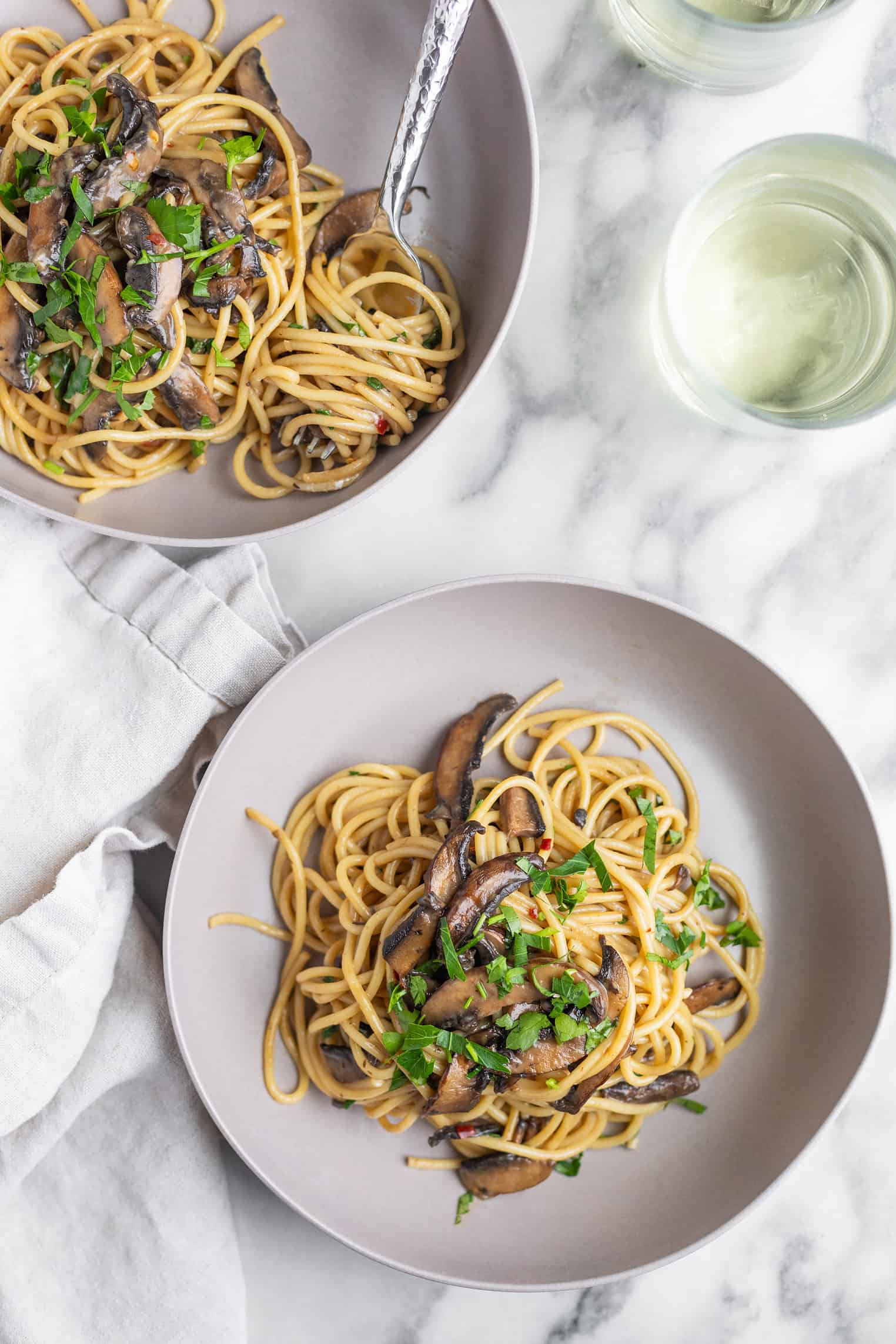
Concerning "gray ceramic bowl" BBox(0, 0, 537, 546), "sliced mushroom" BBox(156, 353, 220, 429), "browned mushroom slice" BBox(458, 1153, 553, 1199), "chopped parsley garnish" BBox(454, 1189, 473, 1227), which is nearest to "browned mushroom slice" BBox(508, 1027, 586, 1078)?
"browned mushroom slice" BBox(458, 1153, 553, 1199)

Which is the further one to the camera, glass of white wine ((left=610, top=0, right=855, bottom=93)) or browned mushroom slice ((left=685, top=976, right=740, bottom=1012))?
browned mushroom slice ((left=685, top=976, right=740, bottom=1012))

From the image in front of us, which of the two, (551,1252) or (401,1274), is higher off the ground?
(551,1252)

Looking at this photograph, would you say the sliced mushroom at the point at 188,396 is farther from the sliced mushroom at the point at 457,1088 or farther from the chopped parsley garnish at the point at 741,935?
Result: the chopped parsley garnish at the point at 741,935

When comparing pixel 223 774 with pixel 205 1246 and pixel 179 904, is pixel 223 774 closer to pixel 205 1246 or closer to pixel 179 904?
pixel 179 904

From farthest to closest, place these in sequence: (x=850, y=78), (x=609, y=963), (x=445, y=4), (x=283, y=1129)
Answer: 1. (x=850, y=78)
2. (x=283, y=1129)
3. (x=609, y=963)
4. (x=445, y=4)

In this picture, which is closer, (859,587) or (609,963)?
(609,963)

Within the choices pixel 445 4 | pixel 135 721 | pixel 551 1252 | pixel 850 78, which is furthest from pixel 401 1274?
pixel 850 78

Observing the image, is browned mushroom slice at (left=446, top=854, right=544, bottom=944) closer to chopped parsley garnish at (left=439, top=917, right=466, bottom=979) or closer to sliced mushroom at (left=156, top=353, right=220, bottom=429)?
chopped parsley garnish at (left=439, top=917, right=466, bottom=979)

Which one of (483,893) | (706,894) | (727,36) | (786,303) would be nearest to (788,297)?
(786,303)

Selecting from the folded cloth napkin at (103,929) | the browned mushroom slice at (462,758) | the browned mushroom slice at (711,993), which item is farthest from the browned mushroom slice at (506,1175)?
the browned mushroom slice at (462,758)
